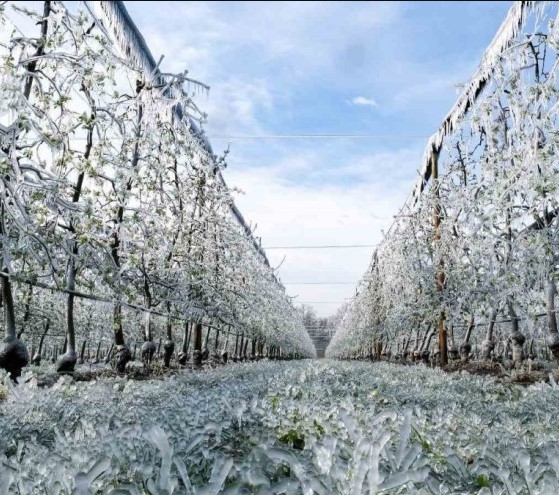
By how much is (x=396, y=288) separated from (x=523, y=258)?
1641 centimetres

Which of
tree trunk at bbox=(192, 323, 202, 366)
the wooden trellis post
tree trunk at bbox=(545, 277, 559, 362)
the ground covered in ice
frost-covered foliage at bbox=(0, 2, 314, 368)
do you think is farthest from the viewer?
tree trunk at bbox=(192, 323, 202, 366)

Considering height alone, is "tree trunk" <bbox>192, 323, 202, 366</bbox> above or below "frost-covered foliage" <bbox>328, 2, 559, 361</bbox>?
below

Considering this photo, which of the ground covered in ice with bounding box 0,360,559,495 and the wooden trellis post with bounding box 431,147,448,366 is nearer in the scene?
the ground covered in ice with bounding box 0,360,559,495

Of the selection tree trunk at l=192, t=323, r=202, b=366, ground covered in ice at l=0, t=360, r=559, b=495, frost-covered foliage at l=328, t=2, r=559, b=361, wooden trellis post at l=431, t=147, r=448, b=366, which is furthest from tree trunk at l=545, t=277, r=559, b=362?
tree trunk at l=192, t=323, r=202, b=366

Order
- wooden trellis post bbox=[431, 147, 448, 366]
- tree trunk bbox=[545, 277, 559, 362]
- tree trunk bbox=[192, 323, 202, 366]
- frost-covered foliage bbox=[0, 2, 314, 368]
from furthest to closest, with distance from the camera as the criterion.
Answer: tree trunk bbox=[192, 323, 202, 366] → wooden trellis post bbox=[431, 147, 448, 366] → tree trunk bbox=[545, 277, 559, 362] → frost-covered foliage bbox=[0, 2, 314, 368]

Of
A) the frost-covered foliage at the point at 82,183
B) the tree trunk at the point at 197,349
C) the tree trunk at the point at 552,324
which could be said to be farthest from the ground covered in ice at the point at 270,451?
the tree trunk at the point at 197,349

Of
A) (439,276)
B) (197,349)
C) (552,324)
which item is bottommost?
(197,349)

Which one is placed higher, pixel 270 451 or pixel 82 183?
pixel 82 183

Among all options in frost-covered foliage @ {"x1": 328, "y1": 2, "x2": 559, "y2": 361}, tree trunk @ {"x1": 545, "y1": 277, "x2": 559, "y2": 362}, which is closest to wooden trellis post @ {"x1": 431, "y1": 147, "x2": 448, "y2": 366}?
frost-covered foliage @ {"x1": 328, "y1": 2, "x2": 559, "y2": 361}

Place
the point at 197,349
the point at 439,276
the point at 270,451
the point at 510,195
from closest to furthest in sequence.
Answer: the point at 270,451 → the point at 510,195 → the point at 439,276 → the point at 197,349

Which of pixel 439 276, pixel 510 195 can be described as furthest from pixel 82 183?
pixel 439 276

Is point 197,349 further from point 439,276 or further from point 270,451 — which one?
point 270,451

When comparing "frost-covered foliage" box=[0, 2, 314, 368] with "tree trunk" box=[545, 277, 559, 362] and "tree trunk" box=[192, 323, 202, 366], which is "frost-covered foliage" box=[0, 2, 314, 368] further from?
"tree trunk" box=[545, 277, 559, 362]

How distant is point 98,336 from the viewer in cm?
4894
